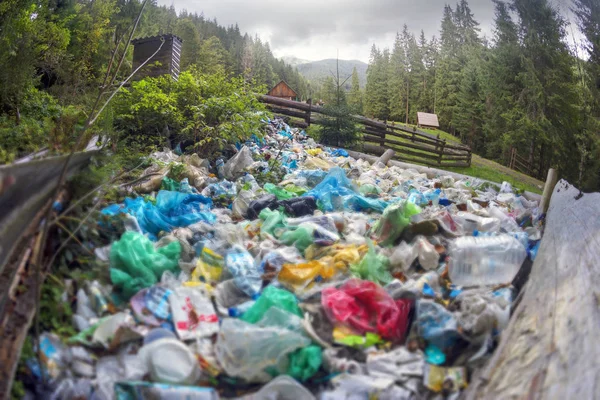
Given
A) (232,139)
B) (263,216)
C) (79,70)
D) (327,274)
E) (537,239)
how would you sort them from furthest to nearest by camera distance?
1. (79,70)
2. (232,139)
3. (263,216)
4. (537,239)
5. (327,274)

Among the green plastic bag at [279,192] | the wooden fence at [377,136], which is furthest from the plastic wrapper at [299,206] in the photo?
the wooden fence at [377,136]

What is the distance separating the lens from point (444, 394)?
1.78 meters

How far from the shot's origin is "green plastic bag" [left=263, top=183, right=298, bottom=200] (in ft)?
15.6

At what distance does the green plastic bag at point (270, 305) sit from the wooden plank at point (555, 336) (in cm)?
98

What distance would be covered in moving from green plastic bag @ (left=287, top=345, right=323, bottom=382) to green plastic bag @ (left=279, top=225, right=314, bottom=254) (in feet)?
4.14

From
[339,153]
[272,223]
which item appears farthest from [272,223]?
[339,153]

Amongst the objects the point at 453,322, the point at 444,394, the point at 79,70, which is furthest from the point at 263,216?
the point at 79,70

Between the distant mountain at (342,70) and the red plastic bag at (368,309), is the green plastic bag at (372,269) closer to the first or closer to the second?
the red plastic bag at (368,309)

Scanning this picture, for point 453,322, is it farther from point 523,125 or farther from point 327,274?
point 523,125

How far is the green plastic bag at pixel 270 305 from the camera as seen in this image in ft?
7.25

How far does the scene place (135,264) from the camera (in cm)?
247

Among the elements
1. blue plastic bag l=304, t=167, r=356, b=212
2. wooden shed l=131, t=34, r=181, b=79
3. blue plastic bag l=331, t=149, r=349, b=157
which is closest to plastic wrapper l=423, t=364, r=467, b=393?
blue plastic bag l=304, t=167, r=356, b=212

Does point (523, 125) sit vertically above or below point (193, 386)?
above

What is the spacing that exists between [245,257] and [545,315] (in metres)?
1.80
